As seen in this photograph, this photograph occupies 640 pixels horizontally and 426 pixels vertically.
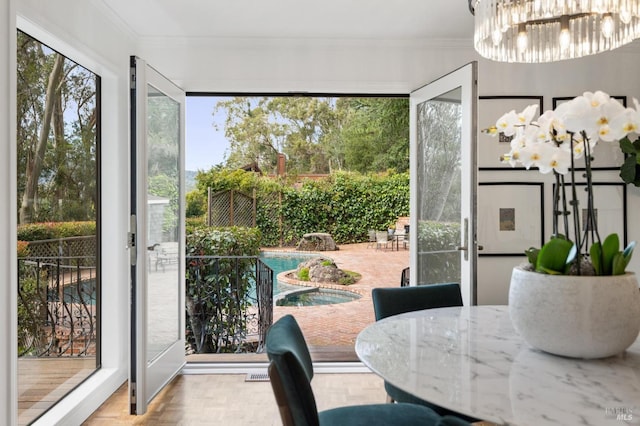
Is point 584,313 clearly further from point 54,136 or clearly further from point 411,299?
point 54,136

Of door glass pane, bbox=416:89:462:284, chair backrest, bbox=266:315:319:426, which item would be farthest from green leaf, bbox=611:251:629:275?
door glass pane, bbox=416:89:462:284

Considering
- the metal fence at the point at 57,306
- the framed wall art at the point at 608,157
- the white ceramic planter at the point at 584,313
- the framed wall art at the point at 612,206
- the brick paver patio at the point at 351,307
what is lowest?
the brick paver patio at the point at 351,307

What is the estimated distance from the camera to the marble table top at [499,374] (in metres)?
1.08

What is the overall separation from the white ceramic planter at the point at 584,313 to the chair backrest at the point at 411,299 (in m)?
0.94

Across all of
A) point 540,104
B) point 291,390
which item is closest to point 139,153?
point 291,390

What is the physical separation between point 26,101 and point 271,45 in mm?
1770

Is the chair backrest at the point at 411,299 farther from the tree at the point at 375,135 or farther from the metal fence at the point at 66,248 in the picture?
the tree at the point at 375,135

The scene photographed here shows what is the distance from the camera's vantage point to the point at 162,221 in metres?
3.31

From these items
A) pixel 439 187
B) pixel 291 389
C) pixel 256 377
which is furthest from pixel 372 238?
pixel 291 389

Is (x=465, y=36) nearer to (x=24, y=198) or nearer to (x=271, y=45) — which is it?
(x=271, y=45)

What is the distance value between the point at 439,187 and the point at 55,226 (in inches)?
98.0

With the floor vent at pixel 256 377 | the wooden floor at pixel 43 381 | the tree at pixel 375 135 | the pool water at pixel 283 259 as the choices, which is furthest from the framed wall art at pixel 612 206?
the pool water at pixel 283 259

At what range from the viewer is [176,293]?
11.9 ft
